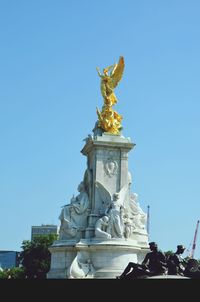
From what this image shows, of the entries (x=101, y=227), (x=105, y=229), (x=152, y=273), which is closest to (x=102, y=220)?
(x=101, y=227)

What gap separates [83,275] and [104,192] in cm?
612

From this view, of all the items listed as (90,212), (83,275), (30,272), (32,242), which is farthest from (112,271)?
(32,242)

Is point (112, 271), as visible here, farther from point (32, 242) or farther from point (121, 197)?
point (32, 242)

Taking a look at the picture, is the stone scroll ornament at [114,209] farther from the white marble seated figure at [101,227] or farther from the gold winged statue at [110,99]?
the gold winged statue at [110,99]

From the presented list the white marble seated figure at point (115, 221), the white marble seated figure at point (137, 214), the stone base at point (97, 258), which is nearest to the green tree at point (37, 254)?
the white marble seated figure at point (137, 214)

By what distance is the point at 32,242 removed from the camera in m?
87.4

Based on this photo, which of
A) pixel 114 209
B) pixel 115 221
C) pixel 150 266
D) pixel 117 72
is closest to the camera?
pixel 150 266

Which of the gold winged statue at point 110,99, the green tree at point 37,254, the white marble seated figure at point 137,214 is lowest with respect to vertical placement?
the white marble seated figure at point 137,214

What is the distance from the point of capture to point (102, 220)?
135 ft

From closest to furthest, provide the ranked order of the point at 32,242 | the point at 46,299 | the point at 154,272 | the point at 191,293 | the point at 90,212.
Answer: the point at 191,293 → the point at 46,299 → the point at 154,272 → the point at 90,212 → the point at 32,242

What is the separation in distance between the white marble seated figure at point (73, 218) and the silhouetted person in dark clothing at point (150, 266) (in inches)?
715

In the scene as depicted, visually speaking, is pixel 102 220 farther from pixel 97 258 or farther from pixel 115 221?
pixel 97 258

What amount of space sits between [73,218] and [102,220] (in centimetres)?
259

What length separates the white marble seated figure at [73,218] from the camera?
42312 millimetres
